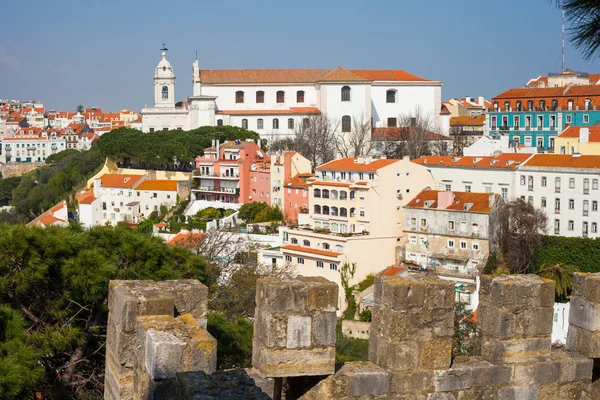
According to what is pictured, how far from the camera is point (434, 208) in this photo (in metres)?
45.3

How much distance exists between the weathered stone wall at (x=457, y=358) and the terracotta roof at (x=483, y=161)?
40950 mm

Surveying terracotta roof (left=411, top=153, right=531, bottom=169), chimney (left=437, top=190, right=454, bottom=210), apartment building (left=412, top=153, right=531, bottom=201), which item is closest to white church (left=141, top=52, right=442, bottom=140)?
terracotta roof (left=411, top=153, right=531, bottom=169)

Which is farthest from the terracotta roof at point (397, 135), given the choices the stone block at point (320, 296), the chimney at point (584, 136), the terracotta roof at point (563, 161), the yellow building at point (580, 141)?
the stone block at point (320, 296)

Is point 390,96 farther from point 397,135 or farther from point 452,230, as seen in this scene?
point 452,230

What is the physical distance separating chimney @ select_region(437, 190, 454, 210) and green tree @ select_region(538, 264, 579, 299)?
6132 mm

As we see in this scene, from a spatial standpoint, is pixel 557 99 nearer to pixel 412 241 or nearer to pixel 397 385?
pixel 412 241

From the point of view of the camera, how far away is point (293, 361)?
6383 millimetres

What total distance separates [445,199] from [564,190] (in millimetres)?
5692

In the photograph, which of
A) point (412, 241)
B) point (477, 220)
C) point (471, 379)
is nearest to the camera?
point (471, 379)

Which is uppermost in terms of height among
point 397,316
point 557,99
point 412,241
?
point 557,99

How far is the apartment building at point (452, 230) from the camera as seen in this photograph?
141 ft

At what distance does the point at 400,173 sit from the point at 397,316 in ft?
135

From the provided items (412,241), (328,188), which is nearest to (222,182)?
(328,188)

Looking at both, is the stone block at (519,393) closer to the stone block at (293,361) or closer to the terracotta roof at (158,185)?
the stone block at (293,361)
